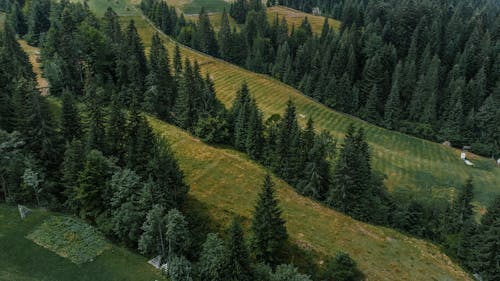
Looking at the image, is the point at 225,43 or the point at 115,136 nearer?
the point at 115,136

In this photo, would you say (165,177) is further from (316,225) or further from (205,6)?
(205,6)

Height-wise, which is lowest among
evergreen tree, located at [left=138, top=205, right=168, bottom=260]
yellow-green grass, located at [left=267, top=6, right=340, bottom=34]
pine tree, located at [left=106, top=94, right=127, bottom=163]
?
evergreen tree, located at [left=138, top=205, right=168, bottom=260]

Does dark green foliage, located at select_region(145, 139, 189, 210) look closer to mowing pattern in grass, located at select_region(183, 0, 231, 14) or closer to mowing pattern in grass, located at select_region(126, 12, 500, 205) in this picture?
mowing pattern in grass, located at select_region(126, 12, 500, 205)

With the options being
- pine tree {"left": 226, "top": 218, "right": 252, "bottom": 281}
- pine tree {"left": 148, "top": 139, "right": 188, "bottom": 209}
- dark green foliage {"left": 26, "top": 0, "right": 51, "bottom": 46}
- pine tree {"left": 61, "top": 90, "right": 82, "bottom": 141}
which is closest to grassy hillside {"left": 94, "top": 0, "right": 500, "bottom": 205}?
pine tree {"left": 61, "top": 90, "right": 82, "bottom": 141}

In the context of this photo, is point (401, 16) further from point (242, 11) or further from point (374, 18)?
point (242, 11)

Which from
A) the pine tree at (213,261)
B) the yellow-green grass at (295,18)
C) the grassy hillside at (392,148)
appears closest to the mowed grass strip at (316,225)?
the pine tree at (213,261)

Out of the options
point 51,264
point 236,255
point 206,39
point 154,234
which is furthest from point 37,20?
point 236,255
